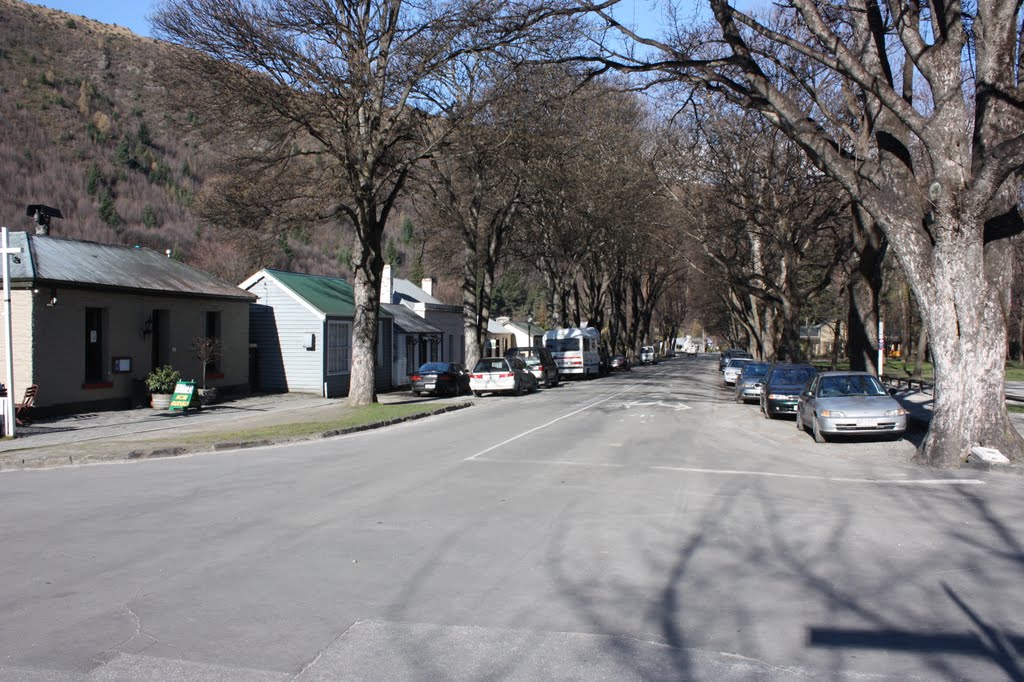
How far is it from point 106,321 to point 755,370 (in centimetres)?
2157

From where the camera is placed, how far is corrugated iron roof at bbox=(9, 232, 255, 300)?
834 inches

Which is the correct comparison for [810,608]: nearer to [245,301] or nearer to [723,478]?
[723,478]

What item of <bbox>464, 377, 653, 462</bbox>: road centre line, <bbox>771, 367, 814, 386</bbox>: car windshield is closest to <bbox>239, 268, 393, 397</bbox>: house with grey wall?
<bbox>464, 377, 653, 462</bbox>: road centre line

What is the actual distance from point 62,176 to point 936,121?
84569mm

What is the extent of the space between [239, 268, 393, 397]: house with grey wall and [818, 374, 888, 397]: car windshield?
19706 millimetres

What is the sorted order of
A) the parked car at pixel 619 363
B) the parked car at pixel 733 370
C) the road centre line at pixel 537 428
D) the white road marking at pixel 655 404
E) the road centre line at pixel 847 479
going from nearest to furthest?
1. the road centre line at pixel 847 479
2. the road centre line at pixel 537 428
3. the white road marking at pixel 655 404
4. the parked car at pixel 733 370
5. the parked car at pixel 619 363

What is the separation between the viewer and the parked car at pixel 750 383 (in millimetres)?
28828

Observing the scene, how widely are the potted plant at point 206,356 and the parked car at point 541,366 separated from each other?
15.2 metres

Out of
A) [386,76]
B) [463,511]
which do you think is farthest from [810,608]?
[386,76]

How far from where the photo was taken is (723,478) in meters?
12.1

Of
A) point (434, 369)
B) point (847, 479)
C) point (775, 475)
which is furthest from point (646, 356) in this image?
point (847, 479)

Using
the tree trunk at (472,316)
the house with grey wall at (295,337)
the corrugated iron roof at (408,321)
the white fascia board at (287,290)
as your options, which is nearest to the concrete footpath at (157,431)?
the house with grey wall at (295,337)

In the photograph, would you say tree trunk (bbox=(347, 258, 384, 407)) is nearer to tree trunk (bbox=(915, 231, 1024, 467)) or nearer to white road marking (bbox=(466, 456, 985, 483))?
white road marking (bbox=(466, 456, 985, 483))

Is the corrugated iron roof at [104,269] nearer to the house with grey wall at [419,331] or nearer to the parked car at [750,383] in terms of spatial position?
the house with grey wall at [419,331]
